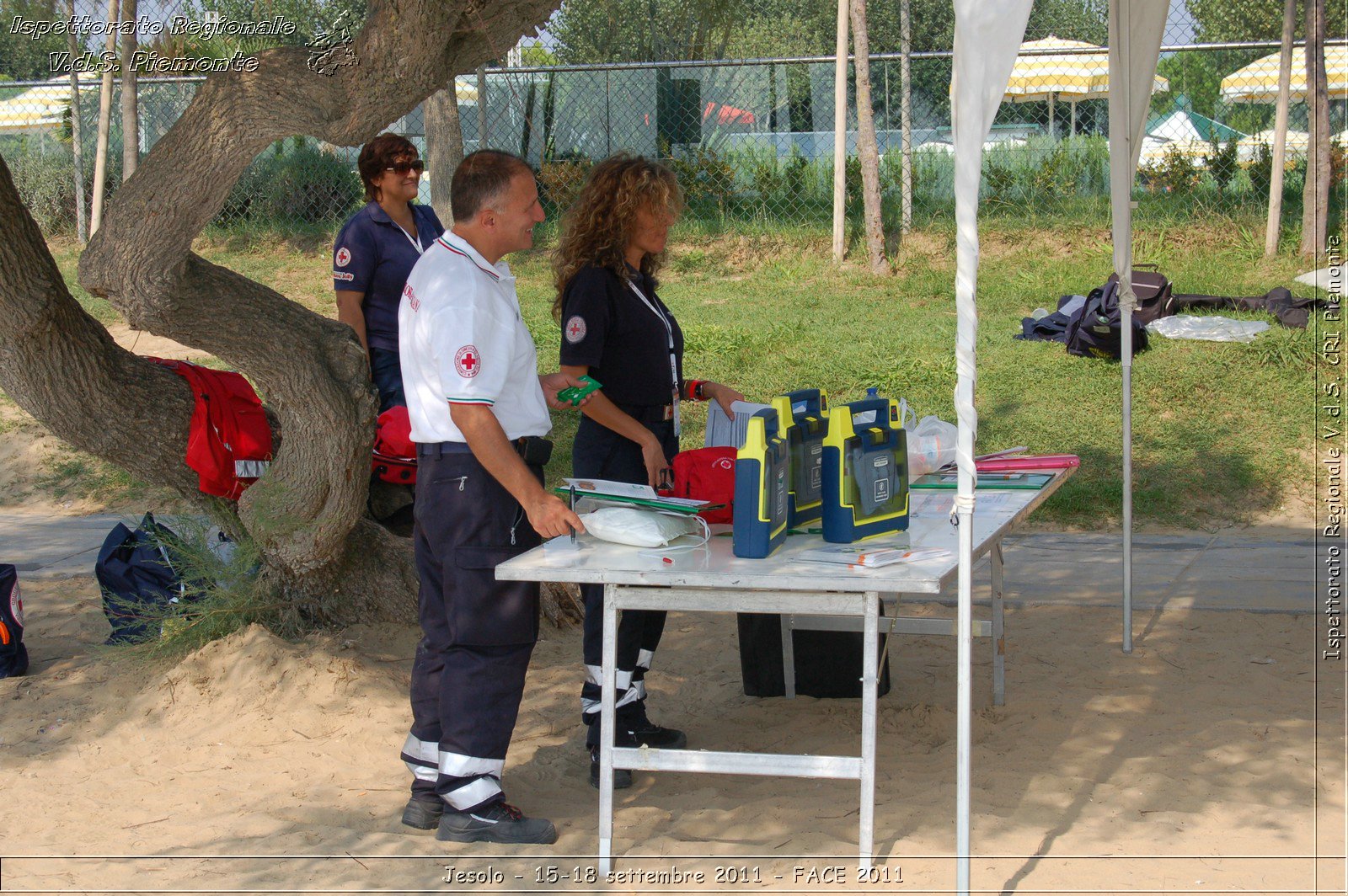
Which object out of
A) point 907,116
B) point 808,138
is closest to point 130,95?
point 808,138

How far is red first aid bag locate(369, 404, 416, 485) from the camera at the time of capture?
478 cm

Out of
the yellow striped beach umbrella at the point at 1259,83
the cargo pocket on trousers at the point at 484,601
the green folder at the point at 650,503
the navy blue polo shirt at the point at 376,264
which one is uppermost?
the yellow striped beach umbrella at the point at 1259,83

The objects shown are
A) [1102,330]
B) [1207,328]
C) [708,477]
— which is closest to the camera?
[708,477]

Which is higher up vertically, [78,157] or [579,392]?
[78,157]

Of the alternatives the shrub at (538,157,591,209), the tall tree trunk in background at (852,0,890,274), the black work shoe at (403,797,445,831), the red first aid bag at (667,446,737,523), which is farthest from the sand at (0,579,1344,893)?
the shrub at (538,157,591,209)

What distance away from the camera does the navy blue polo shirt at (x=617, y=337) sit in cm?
381

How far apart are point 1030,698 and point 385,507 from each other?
2736 mm

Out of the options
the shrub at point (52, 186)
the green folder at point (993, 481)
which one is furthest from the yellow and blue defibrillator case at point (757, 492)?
the shrub at point (52, 186)

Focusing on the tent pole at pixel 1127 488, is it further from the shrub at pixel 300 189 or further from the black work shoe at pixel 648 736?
the shrub at pixel 300 189

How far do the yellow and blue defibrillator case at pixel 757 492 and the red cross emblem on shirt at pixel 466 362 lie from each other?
0.74 m

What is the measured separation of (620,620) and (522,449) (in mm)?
675

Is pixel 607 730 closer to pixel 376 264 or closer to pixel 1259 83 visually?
pixel 376 264

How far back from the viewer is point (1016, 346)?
359 inches

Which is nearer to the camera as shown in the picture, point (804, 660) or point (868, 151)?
point (804, 660)
